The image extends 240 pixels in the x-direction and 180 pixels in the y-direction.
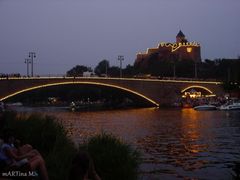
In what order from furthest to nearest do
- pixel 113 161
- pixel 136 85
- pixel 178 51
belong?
pixel 178 51 → pixel 136 85 → pixel 113 161

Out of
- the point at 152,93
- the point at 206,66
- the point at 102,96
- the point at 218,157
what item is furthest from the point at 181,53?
the point at 218,157

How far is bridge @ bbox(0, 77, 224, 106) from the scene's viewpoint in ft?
250

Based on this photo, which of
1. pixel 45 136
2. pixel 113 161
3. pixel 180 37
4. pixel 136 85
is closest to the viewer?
pixel 113 161

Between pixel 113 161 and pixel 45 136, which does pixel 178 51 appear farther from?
pixel 113 161

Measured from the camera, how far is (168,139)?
28.3 m

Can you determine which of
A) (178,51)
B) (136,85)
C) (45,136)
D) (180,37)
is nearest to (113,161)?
(45,136)

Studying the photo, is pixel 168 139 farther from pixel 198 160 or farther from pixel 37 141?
pixel 37 141

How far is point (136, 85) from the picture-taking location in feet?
290

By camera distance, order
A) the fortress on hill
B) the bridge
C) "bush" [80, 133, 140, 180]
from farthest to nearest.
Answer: the fortress on hill < the bridge < "bush" [80, 133, 140, 180]

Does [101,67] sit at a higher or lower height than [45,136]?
higher

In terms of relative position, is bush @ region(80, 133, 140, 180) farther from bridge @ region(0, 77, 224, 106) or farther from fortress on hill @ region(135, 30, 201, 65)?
fortress on hill @ region(135, 30, 201, 65)

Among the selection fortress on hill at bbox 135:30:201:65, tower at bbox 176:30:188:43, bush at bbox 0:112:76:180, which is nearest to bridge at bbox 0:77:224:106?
fortress on hill at bbox 135:30:201:65

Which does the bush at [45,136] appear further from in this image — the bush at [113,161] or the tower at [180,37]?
the tower at [180,37]

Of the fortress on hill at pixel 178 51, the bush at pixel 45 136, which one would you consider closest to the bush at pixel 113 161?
the bush at pixel 45 136
